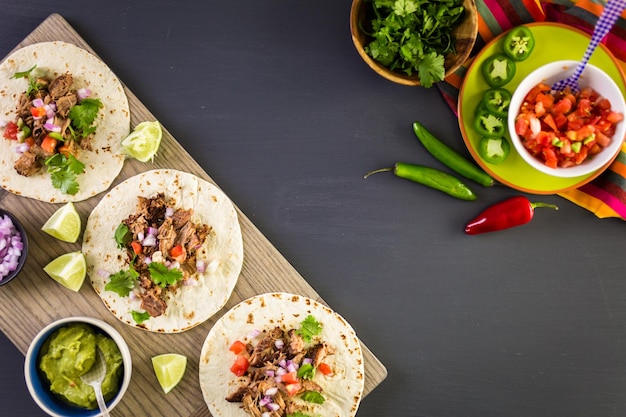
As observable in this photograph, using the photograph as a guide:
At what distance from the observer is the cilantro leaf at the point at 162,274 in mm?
3768

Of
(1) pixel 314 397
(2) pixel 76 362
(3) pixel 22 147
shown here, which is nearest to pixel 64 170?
(3) pixel 22 147

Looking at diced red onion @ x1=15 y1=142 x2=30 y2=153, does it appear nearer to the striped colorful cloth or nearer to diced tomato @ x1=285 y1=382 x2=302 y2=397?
diced tomato @ x1=285 y1=382 x2=302 y2=397

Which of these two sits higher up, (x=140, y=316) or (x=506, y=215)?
(x=506, y=215)

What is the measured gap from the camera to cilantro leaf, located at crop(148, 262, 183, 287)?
377 centimetres

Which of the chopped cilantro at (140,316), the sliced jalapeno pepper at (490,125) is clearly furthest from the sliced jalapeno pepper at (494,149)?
the chopped cilantro at (140,316)

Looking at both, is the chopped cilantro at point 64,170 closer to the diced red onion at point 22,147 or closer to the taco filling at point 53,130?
the taco filling at point 53,130

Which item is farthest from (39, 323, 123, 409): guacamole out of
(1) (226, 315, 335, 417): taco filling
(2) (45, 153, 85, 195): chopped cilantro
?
(2) (45, 153, 85, 195): chopped cilantro

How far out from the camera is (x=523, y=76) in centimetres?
394

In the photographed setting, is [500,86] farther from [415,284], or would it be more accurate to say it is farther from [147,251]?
[147,251]

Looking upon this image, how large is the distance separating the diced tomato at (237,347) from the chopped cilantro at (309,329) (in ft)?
1.14

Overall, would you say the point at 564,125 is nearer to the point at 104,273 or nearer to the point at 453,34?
the point at 453,34

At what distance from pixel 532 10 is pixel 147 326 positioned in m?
3.03

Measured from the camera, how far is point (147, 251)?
385cm

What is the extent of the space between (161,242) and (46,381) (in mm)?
1027
